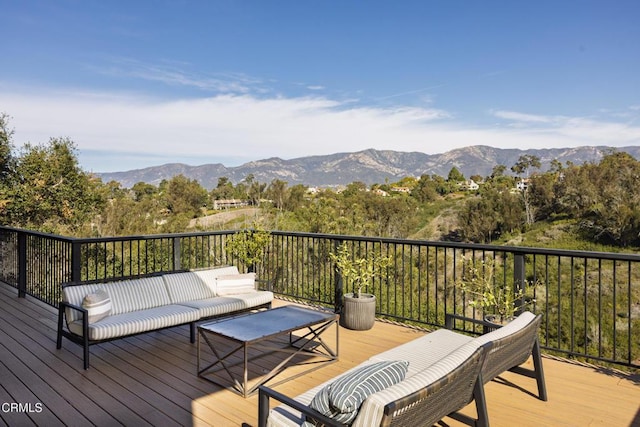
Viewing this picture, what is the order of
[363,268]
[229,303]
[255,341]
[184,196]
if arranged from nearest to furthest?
[255,341]
[229,303]
[363,268]
[184,196]

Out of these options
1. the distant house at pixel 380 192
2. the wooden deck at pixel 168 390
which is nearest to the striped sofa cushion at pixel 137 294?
the wooden deck at pixel 168 390

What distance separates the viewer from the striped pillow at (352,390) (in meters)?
1.64

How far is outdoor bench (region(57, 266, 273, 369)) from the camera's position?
3.64 metres

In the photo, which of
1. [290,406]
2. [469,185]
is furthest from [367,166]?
[290,406]

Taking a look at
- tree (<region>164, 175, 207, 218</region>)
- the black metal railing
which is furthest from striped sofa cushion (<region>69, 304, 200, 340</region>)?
tree (<region>164, 175, 207, 218</region>)

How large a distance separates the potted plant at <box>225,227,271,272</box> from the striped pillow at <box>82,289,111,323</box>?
7.34 feet

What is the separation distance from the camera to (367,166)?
63.9m

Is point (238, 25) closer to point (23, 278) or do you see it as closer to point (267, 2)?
point (267, 2)

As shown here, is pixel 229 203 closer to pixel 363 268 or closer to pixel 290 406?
pixel 363 268

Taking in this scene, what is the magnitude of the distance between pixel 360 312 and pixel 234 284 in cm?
150

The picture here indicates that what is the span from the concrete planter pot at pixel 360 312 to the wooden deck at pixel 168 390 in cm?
36

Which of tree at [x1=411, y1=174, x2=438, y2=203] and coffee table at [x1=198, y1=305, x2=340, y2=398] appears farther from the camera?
tree at [x1=411, y1=174, x2=438, y2=203]

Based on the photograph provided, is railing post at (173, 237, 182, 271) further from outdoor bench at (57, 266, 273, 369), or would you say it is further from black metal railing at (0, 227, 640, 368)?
outdoor bench at (57, 266, 273, 369)

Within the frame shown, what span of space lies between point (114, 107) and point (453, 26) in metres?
12.7
